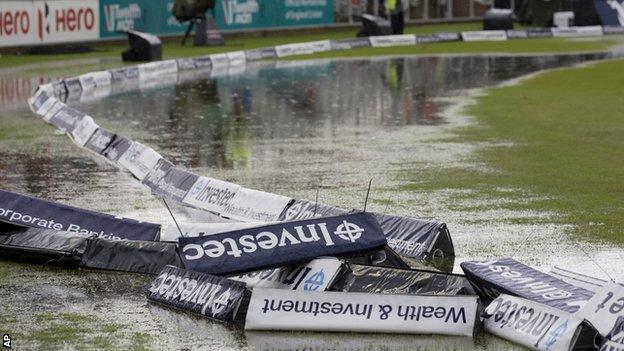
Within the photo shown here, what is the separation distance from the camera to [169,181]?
61.0 feet

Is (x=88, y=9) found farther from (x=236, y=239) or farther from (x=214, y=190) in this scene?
(x=236, y=239)

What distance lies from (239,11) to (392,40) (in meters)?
6.48

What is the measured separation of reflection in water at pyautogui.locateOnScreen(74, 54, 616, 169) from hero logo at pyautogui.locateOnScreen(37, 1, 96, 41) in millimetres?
7146

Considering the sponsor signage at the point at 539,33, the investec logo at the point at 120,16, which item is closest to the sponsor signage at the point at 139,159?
Answer: the investec logo at the point at 120,16

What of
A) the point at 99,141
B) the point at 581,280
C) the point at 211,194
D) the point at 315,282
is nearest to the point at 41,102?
the point at 99,141

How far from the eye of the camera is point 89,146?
23.6 m

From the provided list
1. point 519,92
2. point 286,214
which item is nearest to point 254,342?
point 286,214

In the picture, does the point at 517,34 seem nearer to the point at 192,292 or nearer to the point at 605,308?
the point at 192,292

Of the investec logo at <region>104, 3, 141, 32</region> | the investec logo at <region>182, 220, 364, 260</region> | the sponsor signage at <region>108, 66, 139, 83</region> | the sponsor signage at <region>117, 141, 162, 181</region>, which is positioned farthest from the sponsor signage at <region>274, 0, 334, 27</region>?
the investec logo at <region>182, 220, 364, 260</region>

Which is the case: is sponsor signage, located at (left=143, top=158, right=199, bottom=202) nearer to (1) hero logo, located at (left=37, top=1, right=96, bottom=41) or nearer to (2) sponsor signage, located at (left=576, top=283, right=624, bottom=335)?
(2) sponsor signage, located at (left=576, top=283, right=624, bottom=335)

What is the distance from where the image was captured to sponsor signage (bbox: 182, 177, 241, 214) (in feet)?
54.2

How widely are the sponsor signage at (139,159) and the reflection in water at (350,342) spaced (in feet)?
30.6

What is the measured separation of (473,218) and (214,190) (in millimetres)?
3176

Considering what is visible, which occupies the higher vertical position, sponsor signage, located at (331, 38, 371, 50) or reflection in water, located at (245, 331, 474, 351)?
reflection in water, located at (245, 331, 474, 351)
